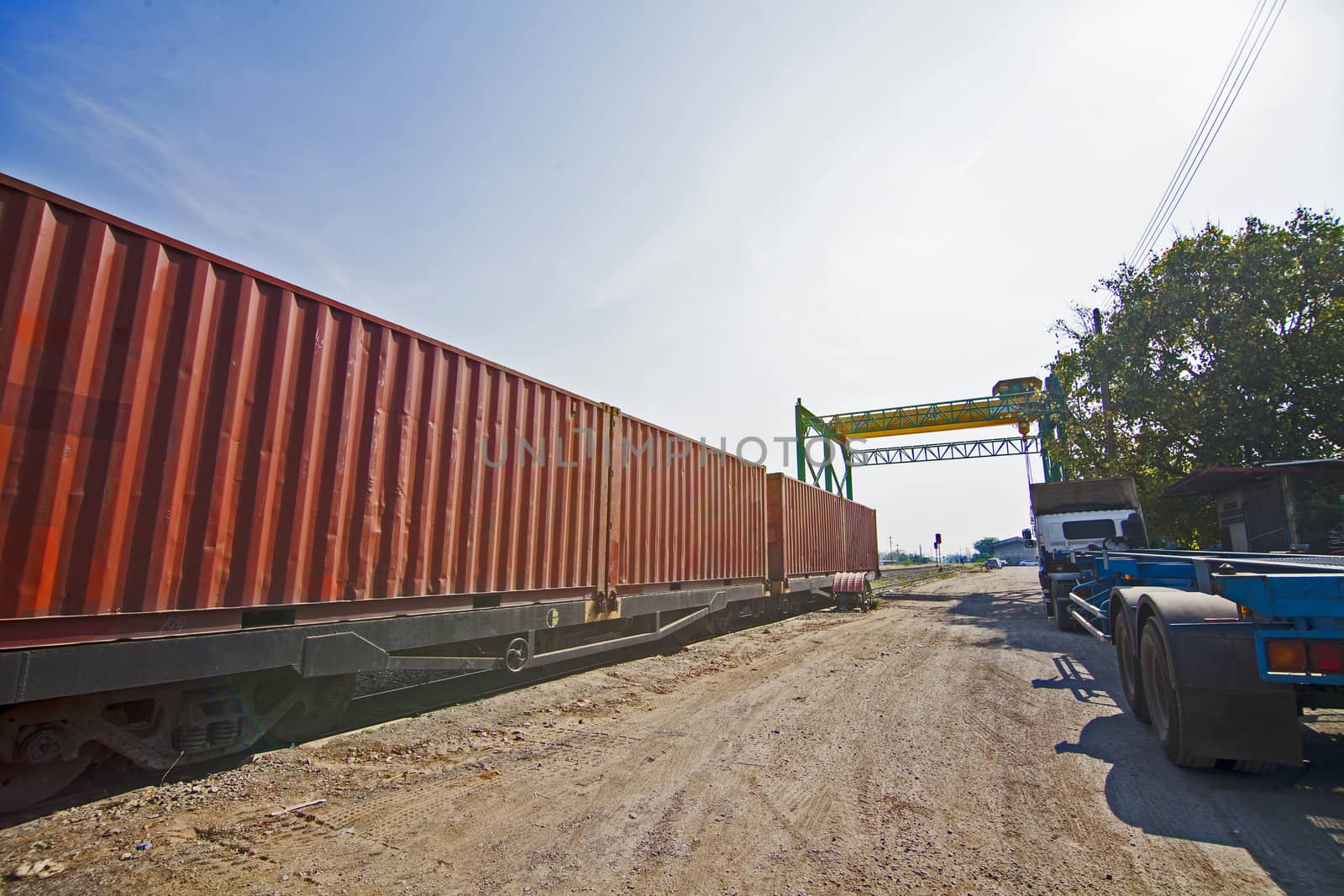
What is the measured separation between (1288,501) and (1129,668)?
376 inches

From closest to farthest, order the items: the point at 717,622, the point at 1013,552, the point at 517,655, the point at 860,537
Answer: the point at 517,655
the point at 717,622
the point at 860,537
the point at 1013,552

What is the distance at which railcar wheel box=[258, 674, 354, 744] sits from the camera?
445 centimetres

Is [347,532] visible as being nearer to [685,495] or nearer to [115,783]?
[115,783]

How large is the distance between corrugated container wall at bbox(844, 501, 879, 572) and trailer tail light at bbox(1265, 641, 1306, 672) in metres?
15.1

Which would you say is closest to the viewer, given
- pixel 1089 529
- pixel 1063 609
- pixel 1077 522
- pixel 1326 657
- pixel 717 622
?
pixel 1326 657

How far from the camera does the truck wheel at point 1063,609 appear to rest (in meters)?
11.4

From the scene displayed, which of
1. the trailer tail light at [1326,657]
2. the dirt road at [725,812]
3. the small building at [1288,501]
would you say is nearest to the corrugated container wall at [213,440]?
the dirt road at [725,812]

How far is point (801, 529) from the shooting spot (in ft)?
47.0

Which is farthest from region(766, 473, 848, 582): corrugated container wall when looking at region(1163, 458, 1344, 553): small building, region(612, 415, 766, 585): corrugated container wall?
region(1163, 458, 1344, 553): small building

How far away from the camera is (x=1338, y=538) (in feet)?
34.9

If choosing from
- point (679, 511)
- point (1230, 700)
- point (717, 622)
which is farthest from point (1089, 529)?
point (1230, 700)

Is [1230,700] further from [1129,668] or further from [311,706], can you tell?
[311,706]

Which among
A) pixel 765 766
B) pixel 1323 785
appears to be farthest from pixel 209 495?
pixel 1323 785

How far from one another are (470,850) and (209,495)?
260 centimetres
